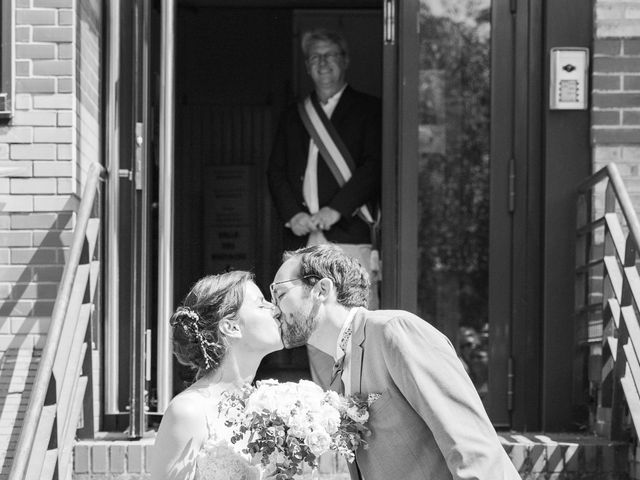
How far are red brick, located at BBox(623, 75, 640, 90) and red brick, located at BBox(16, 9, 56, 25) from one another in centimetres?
302

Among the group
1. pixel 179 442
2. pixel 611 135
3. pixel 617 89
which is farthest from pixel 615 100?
pixel 179 442

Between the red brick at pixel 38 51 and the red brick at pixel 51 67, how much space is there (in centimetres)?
3

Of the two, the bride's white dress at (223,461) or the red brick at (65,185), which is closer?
the bride's white dress at (223,461)

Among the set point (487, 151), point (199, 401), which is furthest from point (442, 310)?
point (199, 401)

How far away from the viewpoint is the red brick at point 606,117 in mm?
6426

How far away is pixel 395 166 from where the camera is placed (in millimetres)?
6645

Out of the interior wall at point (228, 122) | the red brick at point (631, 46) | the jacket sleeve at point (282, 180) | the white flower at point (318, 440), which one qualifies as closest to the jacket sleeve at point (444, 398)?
the white flower at point (318, 440)

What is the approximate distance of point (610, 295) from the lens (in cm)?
621

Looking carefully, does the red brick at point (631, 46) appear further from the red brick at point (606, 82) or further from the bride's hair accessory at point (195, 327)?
the bride's hair accessory at point (195, 327)

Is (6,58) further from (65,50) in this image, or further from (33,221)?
(33,221)

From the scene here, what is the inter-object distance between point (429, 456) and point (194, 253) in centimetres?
606

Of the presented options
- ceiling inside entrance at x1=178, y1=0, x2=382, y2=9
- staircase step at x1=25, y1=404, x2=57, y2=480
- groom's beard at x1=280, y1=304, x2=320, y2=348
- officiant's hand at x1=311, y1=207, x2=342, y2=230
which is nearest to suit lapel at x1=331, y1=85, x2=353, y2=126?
officiant's hand at x1=311, y1=207, x2=342, y2=230

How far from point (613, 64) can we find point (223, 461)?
12.3ft

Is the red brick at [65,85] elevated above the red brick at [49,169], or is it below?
above
